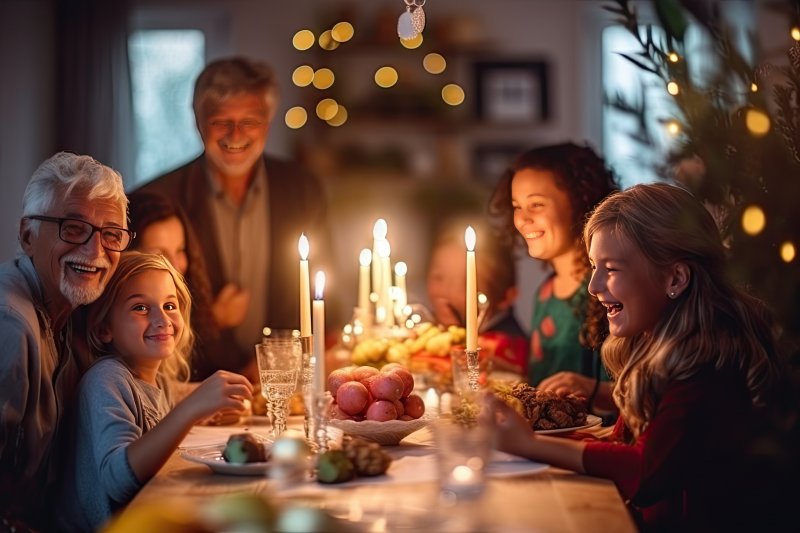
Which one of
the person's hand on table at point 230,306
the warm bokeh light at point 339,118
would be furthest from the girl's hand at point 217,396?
the warm bokeh light at point 339,118

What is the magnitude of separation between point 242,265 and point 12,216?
1.64 m

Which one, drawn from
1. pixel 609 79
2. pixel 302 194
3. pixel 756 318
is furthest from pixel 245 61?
pixel 609 79

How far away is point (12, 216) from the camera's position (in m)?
5.38

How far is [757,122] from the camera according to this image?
1.58 metres

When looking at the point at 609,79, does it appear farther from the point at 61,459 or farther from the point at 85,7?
the point at 61,459

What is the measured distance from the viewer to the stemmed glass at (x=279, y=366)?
91.7 inches

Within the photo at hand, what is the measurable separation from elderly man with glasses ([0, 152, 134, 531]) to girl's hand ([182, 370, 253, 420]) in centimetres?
37

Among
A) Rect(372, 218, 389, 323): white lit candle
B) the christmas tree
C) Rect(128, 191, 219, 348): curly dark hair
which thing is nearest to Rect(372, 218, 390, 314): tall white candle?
Rect(372, 218, 389, 323): white lit candle

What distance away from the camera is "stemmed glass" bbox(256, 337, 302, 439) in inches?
91.7

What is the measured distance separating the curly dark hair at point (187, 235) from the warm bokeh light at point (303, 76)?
9.55 ft

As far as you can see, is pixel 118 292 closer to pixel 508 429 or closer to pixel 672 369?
pixel 508 429

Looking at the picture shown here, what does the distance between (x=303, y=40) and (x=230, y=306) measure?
273 cm

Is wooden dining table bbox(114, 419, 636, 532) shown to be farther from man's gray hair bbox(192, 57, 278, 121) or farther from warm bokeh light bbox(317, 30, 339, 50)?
warm bokeh light bbox(317, 30, 339, 50)

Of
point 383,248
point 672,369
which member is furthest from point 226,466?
point 383,248
